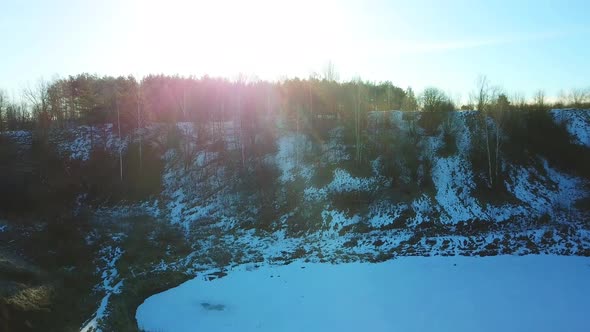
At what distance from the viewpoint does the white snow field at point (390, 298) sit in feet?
47.8

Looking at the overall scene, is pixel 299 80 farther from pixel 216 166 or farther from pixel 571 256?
pixel 571 256

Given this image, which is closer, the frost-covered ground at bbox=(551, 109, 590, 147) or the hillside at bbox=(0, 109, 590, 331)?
the hillside at bbox=(0, 109, 590, 331)

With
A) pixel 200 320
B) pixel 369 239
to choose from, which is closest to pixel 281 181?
pixel 369 239

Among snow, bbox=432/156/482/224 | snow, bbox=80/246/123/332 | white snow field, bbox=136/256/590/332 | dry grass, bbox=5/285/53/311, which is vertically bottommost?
white snow field, bbox=136/256/590/332

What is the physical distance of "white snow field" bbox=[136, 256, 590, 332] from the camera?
47.8ft

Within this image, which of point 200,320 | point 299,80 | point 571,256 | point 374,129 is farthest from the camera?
point 299,80

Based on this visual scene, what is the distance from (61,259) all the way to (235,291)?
10.4 meters

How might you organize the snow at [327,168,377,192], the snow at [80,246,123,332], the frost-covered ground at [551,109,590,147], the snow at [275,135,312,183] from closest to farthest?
the snow at [80,246,123,332]
the snow at [327,168,377,192]
the frost-covered ground at [551,109,590,147]
the snow at [275,135,312,183]

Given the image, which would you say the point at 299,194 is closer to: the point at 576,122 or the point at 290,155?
the point at 290,155

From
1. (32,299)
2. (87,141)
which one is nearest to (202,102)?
(87,141)

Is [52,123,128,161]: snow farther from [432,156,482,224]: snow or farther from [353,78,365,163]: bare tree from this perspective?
[432,156,482,224]: snow

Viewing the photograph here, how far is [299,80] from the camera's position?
44.8 meters

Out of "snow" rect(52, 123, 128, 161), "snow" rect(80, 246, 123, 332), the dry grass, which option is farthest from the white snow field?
"snow" rect(52, 123, 128, 161)

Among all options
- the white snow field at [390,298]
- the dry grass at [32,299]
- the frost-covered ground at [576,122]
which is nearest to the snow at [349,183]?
the white snow field at [390,298]
